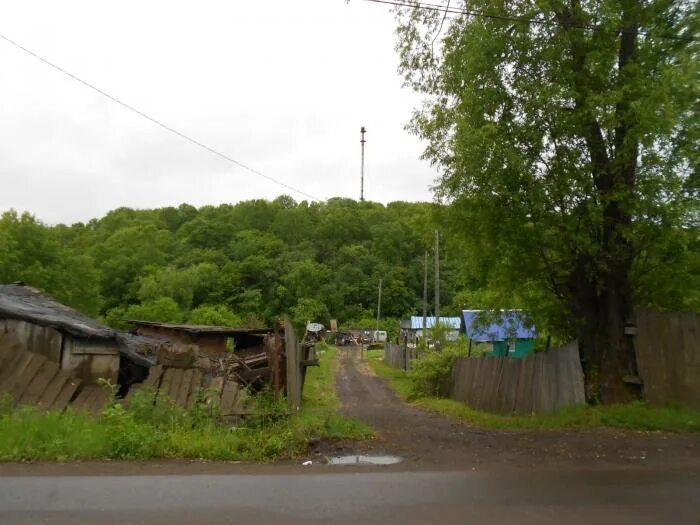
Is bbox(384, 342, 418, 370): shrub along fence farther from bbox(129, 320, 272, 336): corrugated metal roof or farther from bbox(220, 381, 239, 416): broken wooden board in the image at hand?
bbox(220, 381, 239, 416): broken wooden board

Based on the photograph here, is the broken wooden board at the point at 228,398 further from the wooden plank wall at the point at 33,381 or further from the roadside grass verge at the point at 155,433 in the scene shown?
the wooden plank wall at the point at 33,381

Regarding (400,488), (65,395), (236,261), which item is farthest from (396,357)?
(236,261)

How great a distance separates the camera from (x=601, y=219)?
1084 cm

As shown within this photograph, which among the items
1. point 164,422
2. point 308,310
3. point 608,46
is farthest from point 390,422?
point 308,310

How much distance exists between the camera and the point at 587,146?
11398 mm

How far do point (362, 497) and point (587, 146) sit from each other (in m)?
8.19

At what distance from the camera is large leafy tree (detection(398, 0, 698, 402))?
34.1 ft

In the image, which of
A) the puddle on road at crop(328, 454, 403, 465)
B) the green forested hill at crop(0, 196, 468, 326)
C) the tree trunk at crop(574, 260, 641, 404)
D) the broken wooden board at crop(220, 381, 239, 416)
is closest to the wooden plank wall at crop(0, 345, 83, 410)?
the broken wooden board at crop(220, 381, 239, 416)

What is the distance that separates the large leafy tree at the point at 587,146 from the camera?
409 inches

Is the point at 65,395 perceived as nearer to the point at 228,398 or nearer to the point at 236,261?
the point at 228,398

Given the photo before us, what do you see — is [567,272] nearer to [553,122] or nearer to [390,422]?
[553,122]

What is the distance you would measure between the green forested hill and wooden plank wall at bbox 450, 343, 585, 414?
141 ft

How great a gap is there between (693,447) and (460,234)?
19.6 ft

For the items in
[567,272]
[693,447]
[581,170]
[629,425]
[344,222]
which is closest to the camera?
[693,447]
